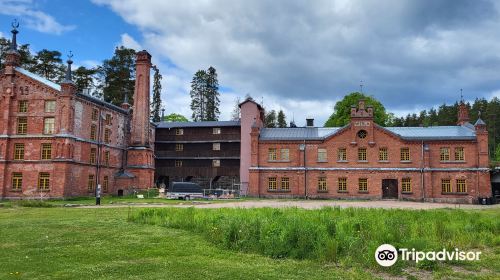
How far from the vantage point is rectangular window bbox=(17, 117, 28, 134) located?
40.9m

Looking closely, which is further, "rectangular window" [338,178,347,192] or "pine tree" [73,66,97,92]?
"pine tree" [73,66,97,92]

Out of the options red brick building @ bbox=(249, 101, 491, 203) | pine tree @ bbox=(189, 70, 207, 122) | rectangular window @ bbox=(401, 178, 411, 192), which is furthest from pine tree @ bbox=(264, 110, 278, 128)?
rectangular window @ bbox=(401, 178, 411, 192)

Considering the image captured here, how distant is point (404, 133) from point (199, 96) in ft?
158

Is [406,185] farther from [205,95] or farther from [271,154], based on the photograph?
[205,95]

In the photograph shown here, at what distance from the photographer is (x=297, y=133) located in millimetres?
48719

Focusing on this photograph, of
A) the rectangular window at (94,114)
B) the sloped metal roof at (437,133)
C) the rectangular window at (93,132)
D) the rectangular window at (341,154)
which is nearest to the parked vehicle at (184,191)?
the rectangular window at (93,132)

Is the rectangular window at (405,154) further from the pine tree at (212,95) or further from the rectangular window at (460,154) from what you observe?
the pine tree at (212,95)

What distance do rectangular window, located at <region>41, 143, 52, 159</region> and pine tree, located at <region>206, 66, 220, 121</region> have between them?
44833 millimetres

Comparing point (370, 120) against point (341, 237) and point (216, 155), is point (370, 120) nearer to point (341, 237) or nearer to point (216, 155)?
point (216, 155)

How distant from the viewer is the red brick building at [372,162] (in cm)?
4272

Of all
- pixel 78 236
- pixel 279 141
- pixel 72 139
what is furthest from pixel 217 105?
pixel 78 236

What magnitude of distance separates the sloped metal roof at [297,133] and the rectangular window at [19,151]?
24435 millimetres

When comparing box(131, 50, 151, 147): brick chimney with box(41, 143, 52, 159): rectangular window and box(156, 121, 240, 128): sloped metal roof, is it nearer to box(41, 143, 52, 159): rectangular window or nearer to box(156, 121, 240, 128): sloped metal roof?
box(156, 121, 240, 128): sloped metal roof

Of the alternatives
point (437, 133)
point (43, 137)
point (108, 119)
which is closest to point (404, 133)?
point (437, 133)
